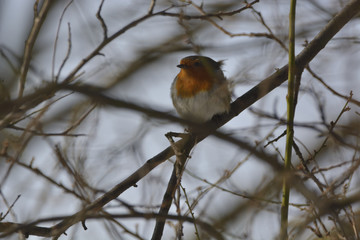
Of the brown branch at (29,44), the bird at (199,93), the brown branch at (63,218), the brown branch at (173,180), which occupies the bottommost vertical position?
the brown branch at (63,218)

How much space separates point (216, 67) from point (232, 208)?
211cm

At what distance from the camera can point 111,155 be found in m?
3.25

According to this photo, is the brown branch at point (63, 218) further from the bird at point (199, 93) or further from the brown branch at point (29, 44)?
the bird at point (199, 93)

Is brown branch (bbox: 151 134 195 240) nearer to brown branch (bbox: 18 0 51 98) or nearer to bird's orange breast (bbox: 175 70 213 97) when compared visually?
brown branch (bbox: 18 0 51 98)

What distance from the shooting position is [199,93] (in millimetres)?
4449

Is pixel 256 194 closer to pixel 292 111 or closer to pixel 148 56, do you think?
pixel 292 111

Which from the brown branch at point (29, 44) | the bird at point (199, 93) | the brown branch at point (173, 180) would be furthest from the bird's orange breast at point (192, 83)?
the brown branch at point (29, 44)

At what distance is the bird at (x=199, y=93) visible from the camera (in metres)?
4.32

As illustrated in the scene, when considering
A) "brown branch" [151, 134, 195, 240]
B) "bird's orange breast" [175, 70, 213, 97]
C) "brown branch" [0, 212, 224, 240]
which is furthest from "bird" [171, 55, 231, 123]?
"brown branch" [0, 212, 224, 240]

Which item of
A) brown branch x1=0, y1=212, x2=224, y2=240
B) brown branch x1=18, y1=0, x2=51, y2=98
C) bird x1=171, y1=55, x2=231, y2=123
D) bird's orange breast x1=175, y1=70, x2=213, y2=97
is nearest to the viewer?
brown branch x1=0, y1=212, x2=224, y2=240

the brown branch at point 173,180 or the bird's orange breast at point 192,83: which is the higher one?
the bird's orange breast at point 192,83

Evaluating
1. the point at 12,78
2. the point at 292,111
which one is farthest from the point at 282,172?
the point at 12,78

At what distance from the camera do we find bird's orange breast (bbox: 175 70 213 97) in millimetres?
4477

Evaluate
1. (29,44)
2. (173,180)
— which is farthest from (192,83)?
(29,44)
